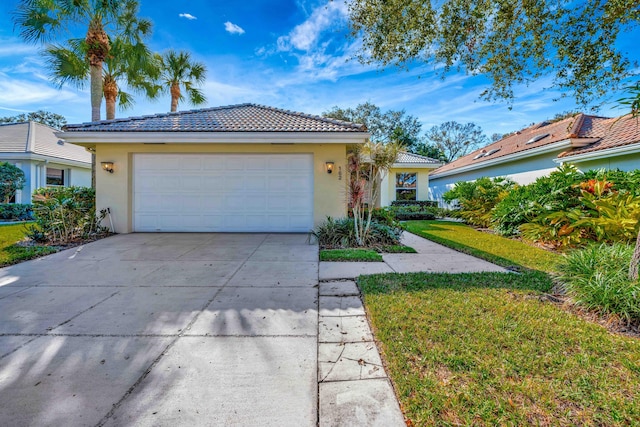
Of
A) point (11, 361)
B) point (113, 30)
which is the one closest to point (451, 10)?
point (11, 361)

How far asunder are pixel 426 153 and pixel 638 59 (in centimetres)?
2870

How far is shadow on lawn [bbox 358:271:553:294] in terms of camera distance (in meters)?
3.98

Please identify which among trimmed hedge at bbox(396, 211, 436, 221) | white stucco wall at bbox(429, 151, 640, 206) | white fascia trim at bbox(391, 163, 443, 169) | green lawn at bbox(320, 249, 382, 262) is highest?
white fascia trim at bbox(391, 163, 443, 169)

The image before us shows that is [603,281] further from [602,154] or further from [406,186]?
[406,186]

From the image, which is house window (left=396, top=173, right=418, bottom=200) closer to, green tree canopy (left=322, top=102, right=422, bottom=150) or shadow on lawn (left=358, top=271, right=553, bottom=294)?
green tree canopy (left=322, top=102, right=422, bottom=150)

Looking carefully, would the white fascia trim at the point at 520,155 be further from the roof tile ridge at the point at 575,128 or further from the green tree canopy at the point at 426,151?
the green tree canopy at the point at 426,151

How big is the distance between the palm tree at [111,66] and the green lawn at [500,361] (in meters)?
13.7

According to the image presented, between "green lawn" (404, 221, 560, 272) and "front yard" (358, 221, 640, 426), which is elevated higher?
"green lawn" (404, 221, 560, 272)

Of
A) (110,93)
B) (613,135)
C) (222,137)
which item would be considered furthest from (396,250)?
(110,93)

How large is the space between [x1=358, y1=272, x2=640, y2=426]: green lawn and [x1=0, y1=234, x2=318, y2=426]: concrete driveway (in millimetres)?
745

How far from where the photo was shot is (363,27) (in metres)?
5.59

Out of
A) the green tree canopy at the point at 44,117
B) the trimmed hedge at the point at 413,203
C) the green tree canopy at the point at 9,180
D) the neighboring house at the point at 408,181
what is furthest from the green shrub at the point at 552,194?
the green tree canopy at the point at 44,117

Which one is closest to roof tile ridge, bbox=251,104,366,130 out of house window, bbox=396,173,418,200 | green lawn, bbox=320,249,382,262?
green lawn, bbox=320,249,382,262

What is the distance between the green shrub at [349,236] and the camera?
7059 mm
